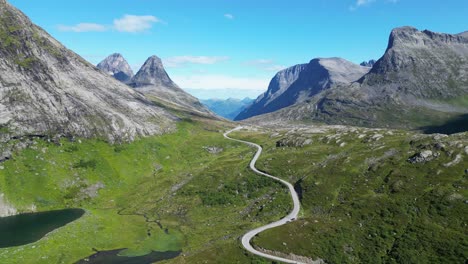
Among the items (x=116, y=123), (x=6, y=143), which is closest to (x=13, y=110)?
(x=6, y=143)

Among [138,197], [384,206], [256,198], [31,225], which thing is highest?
[384,206]

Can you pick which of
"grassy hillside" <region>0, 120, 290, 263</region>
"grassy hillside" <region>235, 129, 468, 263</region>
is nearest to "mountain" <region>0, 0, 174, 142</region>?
"grassy hillside" <region>0, 120, 290, 263</region>

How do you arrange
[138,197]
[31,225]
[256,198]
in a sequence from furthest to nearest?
1. [138,197]
2. [256,198]
3. [31,225]

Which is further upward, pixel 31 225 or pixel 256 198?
pixel 256 198

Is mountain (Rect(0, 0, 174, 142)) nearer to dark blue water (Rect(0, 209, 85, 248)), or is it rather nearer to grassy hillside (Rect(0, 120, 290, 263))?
grassy hillside (Rect(0, 120, 290, 263))

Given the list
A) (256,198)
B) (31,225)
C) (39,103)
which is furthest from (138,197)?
(39,103)

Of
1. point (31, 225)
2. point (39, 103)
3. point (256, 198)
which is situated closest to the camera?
point (31, 225)

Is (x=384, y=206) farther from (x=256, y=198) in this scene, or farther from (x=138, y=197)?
(x=138, y=197)

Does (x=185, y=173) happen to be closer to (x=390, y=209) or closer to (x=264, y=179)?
(x=264, y=179)
